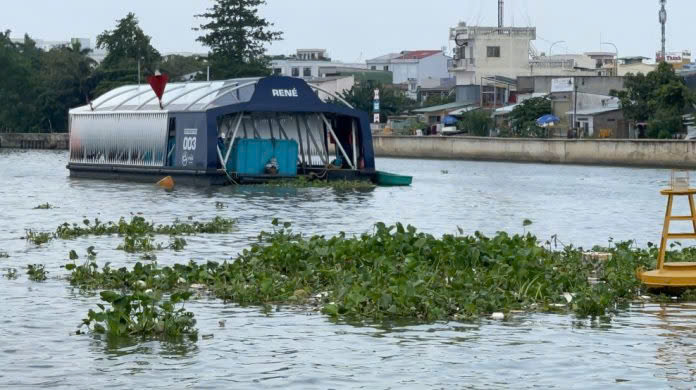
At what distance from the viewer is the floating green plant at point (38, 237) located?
82.0 feet

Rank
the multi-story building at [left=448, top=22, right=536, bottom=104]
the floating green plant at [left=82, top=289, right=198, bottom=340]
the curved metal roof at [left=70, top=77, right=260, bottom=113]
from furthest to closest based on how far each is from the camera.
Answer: the multi-story building at [left=448, top=22, right=536, bottom=104], the curved metal roof at [left=70, top=77, right=260, bottom=113], the floating green plant at [left=82, top=289, right=198, bottom=340]

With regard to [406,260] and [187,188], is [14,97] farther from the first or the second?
[406,260]

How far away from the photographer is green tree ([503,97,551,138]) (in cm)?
9069

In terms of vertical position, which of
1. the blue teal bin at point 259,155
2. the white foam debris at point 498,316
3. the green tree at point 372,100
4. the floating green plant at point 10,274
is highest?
the green tree at point 372,100

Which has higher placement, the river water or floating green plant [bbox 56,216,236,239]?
floating green plant [bbox 56,216,236,239]

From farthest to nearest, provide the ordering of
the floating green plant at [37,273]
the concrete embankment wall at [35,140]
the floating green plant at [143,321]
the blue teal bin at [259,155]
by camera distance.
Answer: the concrete embankment wall at [35,140]
the blue teal bin at [259,155]
the floating green plant at [37,273]
the floating green plant at [143,321]

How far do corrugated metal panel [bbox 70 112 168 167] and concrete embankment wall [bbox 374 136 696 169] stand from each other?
28918 millimetres

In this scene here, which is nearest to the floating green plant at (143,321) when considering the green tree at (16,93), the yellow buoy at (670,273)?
the yellow buoy at (670,273)

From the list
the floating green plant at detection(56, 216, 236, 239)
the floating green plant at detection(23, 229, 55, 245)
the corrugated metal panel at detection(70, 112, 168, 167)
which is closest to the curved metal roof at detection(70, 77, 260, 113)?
the corrugated metal panel at detection(70, 112, 168, 167)

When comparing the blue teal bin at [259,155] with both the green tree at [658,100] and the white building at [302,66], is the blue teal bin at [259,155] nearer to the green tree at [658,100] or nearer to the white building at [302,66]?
the green tree at [658,100]

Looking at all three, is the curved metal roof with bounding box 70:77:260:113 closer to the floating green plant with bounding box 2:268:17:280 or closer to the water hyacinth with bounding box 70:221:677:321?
the floating green plant with bounding box 2:268:17:280

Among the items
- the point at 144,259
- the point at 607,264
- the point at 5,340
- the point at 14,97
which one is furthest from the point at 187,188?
the point at 14,97

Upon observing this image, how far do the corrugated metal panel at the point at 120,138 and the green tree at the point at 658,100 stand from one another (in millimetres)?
33697

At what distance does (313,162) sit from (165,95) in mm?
6230
